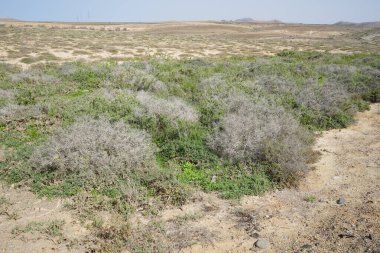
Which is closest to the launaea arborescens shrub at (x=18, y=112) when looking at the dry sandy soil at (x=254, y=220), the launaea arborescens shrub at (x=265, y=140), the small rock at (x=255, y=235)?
the dry sandy soil at (x=254, y=220)

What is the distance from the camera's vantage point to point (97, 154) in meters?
7.47

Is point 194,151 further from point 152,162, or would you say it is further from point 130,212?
point 130,212

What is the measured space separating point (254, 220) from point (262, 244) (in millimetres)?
684

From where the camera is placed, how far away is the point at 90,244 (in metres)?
5.51

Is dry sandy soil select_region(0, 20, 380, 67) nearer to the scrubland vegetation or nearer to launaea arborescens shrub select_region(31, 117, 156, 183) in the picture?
the scrubland vegetation

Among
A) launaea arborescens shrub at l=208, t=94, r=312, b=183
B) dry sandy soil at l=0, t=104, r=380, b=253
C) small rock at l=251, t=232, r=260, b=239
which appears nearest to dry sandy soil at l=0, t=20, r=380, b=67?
launaea arborescens shrub at l=208, t=94, r=312, b=183

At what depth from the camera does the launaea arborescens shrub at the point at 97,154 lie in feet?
A: 23.8

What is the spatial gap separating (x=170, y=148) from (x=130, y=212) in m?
2.55

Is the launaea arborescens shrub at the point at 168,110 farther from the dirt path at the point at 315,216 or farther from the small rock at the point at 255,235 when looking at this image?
the small rock at the point at 255,235

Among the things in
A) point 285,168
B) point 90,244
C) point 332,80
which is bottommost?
point 90,244

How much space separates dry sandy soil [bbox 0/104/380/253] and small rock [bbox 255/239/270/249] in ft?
0.19

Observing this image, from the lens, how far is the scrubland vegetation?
23.4 feet

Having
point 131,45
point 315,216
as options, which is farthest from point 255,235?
point 131,45

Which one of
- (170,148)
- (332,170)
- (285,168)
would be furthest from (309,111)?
(170,148)
